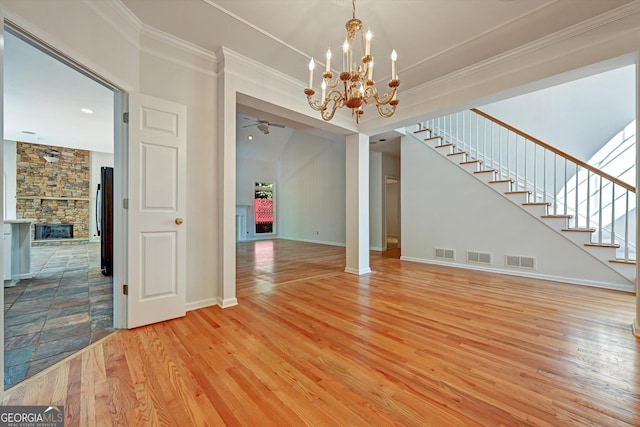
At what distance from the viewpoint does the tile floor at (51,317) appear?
1.85 meters

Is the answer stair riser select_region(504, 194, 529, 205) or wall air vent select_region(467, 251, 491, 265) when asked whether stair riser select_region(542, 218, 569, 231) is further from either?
wall air vent select_region(467, 251, 491, 265)

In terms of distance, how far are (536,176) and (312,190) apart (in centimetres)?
620

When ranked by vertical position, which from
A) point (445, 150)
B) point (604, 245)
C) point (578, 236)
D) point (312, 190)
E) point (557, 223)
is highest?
point (445, 150)

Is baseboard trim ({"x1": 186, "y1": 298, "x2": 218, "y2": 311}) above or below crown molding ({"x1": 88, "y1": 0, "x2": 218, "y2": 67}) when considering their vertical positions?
below

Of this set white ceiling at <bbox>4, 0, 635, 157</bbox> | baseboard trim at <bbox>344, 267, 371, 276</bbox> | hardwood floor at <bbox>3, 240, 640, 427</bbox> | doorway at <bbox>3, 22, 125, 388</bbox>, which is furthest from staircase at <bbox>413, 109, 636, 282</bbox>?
doorway at <bbox>3, 22, 125, 388</bbox>

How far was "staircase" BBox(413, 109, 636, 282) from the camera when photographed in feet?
12.8

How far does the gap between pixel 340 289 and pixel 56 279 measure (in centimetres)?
444

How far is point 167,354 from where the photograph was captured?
1.86 meters

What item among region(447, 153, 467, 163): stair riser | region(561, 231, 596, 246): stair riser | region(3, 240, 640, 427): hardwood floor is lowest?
region(3, 240, 640, 427): hardwood floor

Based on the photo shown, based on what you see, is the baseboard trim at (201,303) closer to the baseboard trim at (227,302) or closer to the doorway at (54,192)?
the baseboard trim at (227,302)

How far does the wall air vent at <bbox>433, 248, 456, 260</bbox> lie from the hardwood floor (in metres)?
1.98

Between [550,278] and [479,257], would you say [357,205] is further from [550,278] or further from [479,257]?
[550,278]

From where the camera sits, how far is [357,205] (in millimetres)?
4508

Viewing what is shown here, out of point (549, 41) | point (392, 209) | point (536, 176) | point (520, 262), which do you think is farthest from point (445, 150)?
point (392, 209)
